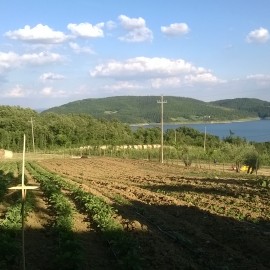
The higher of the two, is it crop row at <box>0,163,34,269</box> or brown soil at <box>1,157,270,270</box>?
crop row at <box>0,163,34,269</box>

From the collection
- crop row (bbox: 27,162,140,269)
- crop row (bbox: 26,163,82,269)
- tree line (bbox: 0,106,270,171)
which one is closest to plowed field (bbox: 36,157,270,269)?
crop row (bbox: 27,162,140,269)

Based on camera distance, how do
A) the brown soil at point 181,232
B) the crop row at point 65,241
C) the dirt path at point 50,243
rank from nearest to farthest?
1. the crop row at point 65,241
2. the dirt path at point 50,243
3. the brown soil at point 181,232

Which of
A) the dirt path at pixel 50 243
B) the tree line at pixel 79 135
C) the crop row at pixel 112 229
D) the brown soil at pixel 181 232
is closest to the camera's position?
the crop row at pixel 112 229

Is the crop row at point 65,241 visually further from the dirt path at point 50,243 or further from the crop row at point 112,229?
the crop row at point 112,229

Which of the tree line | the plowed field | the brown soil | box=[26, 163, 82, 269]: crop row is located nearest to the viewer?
box=[26, 163, 82, 269]: crop row

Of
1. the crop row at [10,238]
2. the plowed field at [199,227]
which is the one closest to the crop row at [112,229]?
the plowed field at [199,227]

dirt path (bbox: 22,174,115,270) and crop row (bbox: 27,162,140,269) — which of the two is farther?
dirt path (bbox: 22,174,115,270)

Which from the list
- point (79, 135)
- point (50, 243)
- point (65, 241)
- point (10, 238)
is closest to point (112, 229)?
point (50, 243)

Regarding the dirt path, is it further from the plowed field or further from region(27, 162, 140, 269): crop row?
the plowed field

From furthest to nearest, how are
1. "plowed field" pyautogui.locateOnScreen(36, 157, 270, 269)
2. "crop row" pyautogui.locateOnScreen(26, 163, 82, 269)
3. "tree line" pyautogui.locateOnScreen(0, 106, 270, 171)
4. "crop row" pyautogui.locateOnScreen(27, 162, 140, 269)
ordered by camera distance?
"tree line" pyautogui.locateOnScreen(0, 106, 270, 171)
"plowed field" pyautogui.locateOnScreen(36, 157, 270, 269)
"crop row" pyautogui.locateOnScreen(27, 162, 140, 269)
"crop row" pyautogui.locateOnScreen(26, 163, 82, 269)

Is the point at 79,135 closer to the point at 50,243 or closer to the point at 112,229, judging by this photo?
the point at 112,229

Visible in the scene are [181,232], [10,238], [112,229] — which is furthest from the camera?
[181,232]

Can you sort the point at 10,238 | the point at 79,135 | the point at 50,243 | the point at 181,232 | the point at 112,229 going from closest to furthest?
the point at 10,238 → the point at 50,243 → the point at 112,229 → the point at 181,232 → the point at 79,135

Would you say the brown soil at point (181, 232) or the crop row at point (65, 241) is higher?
the crop row at point (65, 241)
